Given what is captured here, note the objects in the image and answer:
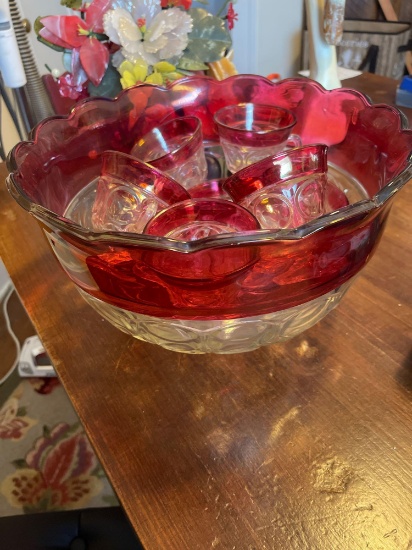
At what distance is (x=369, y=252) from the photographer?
1.16 ft

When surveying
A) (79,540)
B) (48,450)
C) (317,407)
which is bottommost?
(48,450)

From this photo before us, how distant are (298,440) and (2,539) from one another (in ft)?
1.08

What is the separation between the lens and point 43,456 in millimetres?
1009

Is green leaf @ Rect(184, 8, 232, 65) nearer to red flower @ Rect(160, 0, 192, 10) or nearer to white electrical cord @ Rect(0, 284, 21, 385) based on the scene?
red flower @ Rect(160, 0, 192, 10)

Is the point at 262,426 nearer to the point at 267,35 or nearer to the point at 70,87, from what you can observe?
the point at 70,87

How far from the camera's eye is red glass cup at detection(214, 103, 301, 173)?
51cm

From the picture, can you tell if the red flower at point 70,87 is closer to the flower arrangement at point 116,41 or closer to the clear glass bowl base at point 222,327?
the flower arrangement at point 116,41

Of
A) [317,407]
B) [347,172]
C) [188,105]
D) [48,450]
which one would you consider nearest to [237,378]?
[317,407]

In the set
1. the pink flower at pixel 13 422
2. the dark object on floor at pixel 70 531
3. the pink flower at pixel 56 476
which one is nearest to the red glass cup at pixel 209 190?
the dark object on floor at pixel 70 531

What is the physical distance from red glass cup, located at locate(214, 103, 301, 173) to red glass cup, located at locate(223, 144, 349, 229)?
0.09 meters

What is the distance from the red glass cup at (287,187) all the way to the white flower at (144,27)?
1.52 ft

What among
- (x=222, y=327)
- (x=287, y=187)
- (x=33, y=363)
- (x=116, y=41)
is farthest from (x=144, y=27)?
(x=33, y=363)

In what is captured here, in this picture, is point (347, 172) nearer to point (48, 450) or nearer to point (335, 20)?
point (335, 20)

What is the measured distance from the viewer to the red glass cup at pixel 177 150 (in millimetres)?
503
